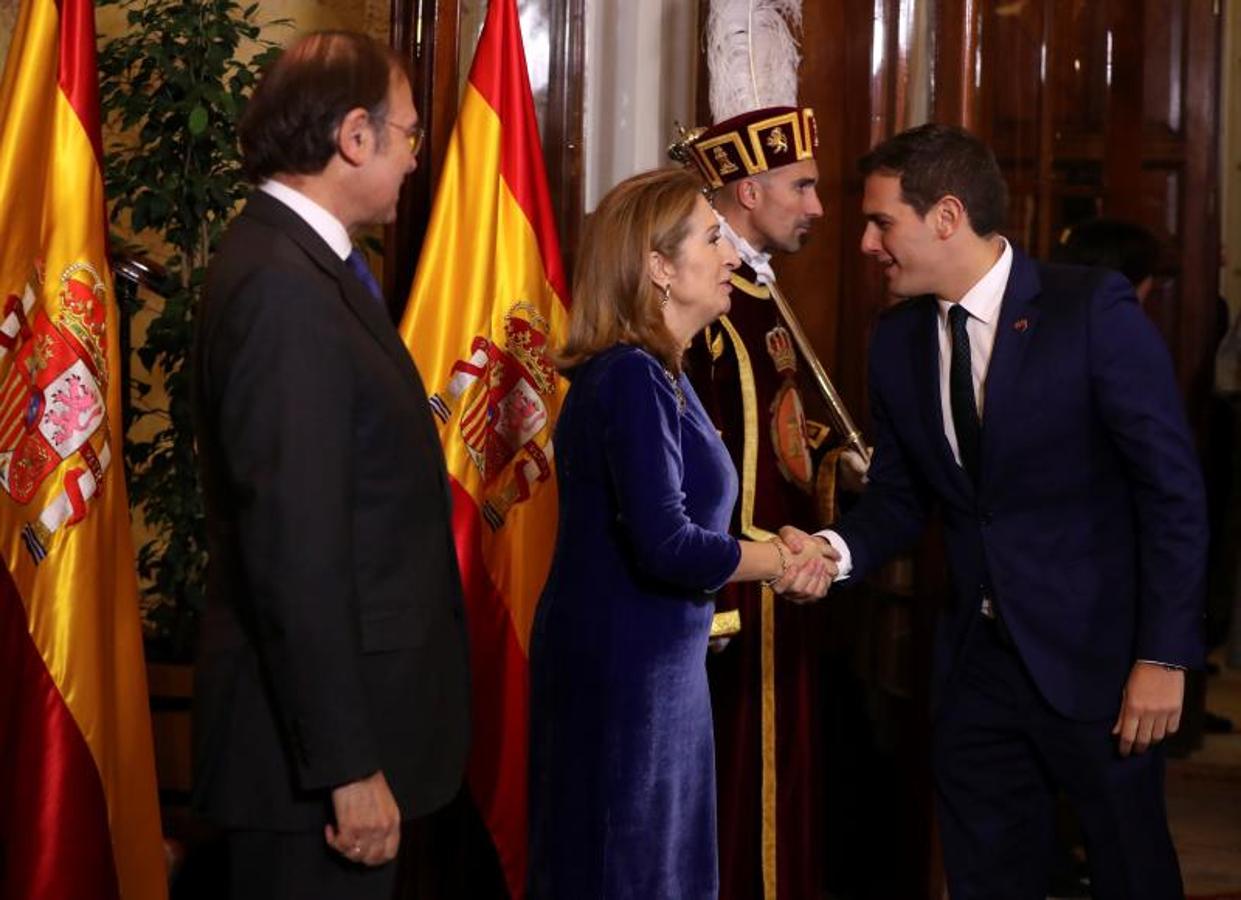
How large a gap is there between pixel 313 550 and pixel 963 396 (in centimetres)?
121

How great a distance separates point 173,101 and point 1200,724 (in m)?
3.60

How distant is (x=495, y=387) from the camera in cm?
331

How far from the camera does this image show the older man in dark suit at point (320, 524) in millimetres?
1812

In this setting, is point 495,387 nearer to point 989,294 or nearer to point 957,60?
point 989,294

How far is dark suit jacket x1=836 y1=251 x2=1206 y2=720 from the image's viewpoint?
238 cm

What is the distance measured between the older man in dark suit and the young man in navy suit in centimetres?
94

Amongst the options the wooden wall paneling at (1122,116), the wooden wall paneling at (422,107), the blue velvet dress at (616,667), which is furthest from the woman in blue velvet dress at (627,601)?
the wooden wall paneling at (1122,116)

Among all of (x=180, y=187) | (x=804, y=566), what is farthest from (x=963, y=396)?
(x=180, y=187)

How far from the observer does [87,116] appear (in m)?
3.03

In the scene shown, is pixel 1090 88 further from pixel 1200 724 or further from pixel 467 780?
pixel 467 780

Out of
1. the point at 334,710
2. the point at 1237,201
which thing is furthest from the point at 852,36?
the point at 1237,201

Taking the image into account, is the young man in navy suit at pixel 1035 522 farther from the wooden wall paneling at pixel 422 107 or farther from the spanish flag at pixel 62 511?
the spanish flag at pixel 62 511

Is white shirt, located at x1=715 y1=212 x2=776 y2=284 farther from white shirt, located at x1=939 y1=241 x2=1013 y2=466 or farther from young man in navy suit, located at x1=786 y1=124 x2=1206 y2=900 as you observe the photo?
white shirt, located at x1=939 y1=241 x2=1013 y2=466

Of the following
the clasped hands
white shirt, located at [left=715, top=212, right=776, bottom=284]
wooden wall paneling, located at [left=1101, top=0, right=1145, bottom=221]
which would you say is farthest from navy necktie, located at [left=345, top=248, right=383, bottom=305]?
wooden wall paneling, located at [left=1101, top=0, right=1145, bottom=221]
